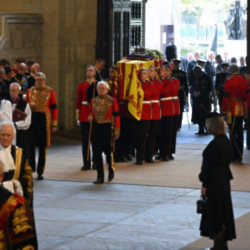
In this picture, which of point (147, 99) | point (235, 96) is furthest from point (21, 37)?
point (235, 96)

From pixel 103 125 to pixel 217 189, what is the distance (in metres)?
4.94

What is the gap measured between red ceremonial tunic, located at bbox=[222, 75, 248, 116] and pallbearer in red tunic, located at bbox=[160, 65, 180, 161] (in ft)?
3.05

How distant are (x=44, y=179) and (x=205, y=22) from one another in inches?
1686

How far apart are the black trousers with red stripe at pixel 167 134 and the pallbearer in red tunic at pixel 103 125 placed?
9.16 feet

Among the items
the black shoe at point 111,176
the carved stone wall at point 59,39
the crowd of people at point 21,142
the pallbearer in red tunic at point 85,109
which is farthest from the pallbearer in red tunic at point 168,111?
the carved stone wall at point 59,39

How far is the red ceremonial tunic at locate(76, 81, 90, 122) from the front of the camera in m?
15.4

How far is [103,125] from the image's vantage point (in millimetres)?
14117

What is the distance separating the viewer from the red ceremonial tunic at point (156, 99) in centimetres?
1639

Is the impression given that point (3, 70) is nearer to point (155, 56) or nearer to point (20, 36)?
point (155, 56)

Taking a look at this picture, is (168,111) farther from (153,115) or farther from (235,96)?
(235,96)

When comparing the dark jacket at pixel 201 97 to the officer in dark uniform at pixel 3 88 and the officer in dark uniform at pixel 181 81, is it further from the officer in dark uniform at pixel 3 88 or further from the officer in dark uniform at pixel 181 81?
the officer in dark uniform at pixel 3 88

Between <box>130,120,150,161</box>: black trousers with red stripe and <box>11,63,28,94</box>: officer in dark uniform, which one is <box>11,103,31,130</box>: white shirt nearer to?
<box>130,120,150,161</box>: black trousers with red stripe

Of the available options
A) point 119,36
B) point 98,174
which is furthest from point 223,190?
point 119,36

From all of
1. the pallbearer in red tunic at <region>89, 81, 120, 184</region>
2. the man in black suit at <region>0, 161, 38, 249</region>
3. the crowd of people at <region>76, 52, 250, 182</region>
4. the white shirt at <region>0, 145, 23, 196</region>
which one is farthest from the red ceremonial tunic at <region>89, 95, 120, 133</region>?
the man in black suit at <region>0, 161, 38, 249</region>
